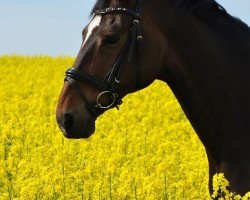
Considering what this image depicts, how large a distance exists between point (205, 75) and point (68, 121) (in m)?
1.00

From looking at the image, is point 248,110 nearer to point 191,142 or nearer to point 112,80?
point 112,80

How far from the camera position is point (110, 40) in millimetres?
5156

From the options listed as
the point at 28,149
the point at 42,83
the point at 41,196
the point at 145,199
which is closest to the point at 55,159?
the point at 41,196

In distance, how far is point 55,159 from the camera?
29.5 ft

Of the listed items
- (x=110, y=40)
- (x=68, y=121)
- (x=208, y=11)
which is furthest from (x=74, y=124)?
(x=208, y=11)

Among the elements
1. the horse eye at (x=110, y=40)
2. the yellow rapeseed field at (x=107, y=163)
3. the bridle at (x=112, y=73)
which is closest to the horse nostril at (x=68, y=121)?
the bridle at (x=112, y=73)

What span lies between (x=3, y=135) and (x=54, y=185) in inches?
139

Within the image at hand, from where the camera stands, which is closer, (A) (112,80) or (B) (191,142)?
(A) (112,80)

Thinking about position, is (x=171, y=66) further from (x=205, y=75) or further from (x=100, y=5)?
(x=100, y=5)

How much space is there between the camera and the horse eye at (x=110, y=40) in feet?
16.8


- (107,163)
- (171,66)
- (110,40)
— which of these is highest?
(110,40)

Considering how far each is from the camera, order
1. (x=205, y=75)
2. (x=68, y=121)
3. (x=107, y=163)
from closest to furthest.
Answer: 1. (x=68, y=121)
2. (x=205, y=75)
3. (x=107, y=163)

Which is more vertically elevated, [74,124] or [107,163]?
[107,163]

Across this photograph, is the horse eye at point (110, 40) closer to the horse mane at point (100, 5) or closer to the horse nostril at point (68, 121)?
the horse mane at point (100, 5)
